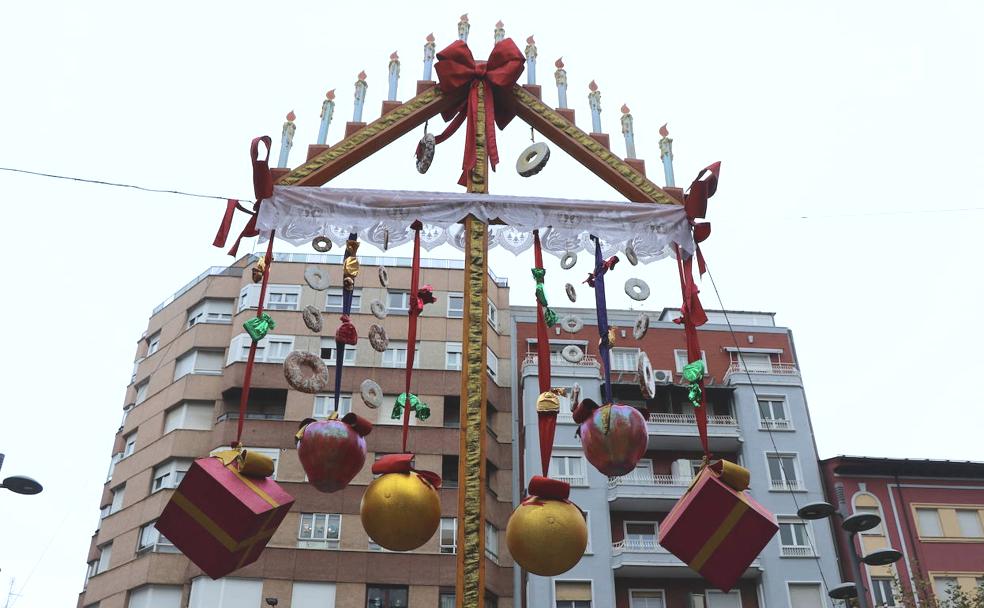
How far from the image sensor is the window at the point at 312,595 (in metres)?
31.1

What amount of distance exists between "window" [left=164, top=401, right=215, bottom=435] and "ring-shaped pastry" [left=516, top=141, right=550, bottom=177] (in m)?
29.5

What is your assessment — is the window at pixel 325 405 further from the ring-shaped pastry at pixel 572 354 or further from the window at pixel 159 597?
the ring-shaped pastry at pixel 572 354

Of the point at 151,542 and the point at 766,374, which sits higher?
the point at 766,374

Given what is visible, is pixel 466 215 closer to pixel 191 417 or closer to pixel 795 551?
pixel 795 551

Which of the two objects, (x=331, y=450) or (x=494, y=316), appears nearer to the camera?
(x=331, y=450)

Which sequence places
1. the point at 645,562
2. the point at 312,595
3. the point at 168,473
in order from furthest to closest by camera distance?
the point at 168,473 → the point at 645,562 → the point at 312,595

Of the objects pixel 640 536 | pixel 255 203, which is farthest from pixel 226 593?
pixel 255 203

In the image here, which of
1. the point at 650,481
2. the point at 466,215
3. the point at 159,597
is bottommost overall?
the point at 466,215

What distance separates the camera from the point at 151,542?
33094mm

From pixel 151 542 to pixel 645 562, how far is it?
1809 cm

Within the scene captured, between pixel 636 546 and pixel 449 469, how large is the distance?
7636 millimetres

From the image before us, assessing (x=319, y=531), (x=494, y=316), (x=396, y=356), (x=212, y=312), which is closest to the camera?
(x=319, y=531)

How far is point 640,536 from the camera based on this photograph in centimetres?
3353

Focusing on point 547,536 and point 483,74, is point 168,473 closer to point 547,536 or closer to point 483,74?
point 483,74
